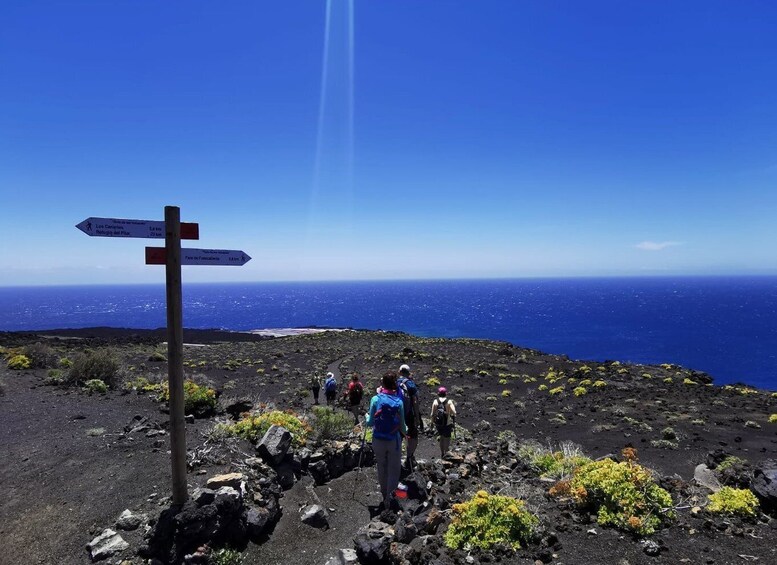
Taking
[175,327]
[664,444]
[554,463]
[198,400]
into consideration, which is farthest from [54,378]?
[664,444]

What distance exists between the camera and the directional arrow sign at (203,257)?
5.36 meters

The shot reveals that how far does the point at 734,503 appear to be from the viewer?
20.2 ft

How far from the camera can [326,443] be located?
910 cm

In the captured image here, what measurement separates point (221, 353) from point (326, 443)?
31593 millimetres

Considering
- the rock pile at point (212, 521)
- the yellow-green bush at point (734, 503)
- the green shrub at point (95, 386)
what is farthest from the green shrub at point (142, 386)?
the yellow-green bush at point (734, 503)

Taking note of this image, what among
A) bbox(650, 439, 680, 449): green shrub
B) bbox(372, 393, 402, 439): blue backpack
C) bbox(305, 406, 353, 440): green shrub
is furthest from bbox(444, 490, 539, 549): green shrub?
bbox(650, 439, 680, 449): green shrub

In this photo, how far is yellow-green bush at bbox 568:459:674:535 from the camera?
5.74m

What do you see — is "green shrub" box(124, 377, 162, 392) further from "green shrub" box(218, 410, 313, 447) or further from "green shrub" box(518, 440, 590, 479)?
"green shrub" box(518, 440, 590, 479)

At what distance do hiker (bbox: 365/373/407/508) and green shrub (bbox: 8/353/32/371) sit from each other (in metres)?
15.6

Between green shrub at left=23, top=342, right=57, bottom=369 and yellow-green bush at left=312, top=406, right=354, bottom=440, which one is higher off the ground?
green shrub at left=23, top=342, right=57, bottom=369

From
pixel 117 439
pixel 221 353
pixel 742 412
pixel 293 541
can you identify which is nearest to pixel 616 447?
pixel 742 412

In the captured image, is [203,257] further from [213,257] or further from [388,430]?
[388,430]

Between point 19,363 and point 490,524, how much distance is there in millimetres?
17608

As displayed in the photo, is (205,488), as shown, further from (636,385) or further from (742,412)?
(636,385)
